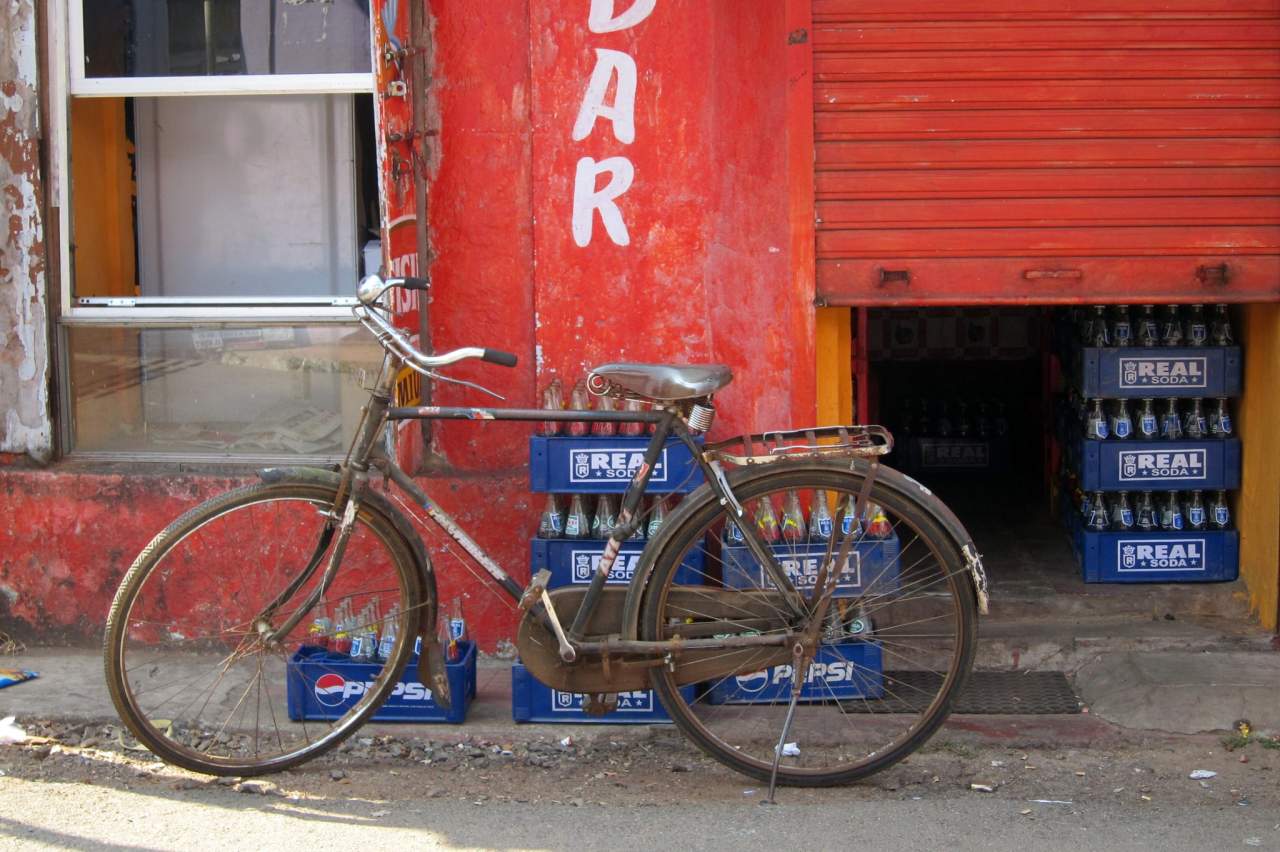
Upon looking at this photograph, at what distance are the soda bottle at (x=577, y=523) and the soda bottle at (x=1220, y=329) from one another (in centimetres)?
286

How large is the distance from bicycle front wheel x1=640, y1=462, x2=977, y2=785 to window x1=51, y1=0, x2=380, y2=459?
1802 millimetres

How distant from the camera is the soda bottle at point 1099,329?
245 inches

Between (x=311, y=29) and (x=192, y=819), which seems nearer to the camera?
(x=192, y=819)

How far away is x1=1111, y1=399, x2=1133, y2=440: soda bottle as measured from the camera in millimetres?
6184

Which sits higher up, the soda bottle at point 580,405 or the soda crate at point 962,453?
the soda bottle at point 580,405

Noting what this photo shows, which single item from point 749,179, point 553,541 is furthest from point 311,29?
point 553,541

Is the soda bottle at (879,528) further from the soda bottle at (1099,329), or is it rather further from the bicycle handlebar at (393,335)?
the soda bottle at (1099,329)

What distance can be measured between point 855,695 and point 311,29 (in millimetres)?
3214

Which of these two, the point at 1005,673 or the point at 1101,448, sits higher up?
the point at 1101,448

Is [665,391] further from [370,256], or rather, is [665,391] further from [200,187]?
[200,187]

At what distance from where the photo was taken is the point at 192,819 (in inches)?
164

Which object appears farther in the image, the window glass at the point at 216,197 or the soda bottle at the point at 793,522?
the window glass at the point at 216,197

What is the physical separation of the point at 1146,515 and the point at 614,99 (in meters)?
2.92

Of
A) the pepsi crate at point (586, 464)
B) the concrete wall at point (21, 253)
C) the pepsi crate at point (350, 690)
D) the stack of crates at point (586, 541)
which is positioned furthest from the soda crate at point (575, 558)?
the concrete wall at point (21, 253)
